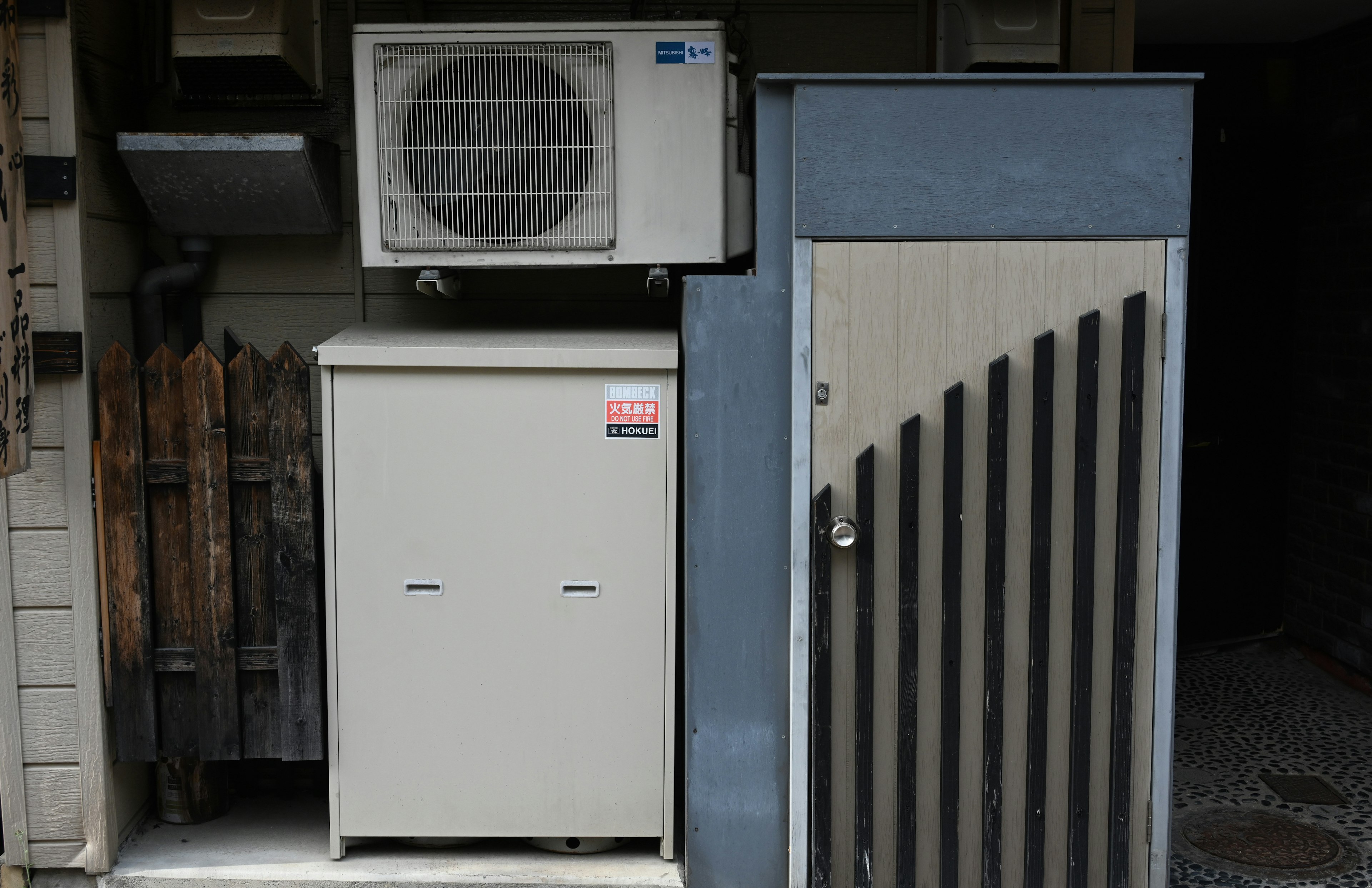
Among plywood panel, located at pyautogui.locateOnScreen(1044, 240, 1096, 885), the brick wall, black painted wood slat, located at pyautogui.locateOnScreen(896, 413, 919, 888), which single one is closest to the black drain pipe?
black painted wood slat, located at pyautogui.locateOnScreen(896, 413, 919, 888)

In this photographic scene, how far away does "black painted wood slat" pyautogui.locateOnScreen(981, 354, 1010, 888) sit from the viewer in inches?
98.6

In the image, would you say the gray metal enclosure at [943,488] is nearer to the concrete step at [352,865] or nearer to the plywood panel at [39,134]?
the concrete step at [352,865]

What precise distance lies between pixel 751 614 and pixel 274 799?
1658 millimetres

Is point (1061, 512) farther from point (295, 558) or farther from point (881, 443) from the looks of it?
point (295, 558)

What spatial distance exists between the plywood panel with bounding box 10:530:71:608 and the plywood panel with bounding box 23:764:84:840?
44 cm

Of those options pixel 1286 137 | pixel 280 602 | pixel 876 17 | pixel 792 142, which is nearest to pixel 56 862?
pixel 280 602

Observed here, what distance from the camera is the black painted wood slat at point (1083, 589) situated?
8.21ft

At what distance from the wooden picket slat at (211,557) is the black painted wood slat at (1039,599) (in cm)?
201

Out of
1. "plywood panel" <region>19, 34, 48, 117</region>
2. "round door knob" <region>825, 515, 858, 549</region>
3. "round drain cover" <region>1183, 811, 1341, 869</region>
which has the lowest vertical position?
"round drain cover" <region>1183, 811, 1341, 869</region>

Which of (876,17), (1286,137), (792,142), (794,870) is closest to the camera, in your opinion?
(792,142)

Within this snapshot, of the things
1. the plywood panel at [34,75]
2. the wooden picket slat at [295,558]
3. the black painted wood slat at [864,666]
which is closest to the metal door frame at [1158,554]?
the black painted wood slat at [864,666]

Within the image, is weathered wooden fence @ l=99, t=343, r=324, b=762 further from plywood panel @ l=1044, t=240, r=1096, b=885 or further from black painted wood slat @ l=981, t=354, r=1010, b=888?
plywood panel @ l=1044, t=240, r=1096, b=885

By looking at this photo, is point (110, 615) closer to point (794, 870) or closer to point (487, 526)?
point (487, 526)

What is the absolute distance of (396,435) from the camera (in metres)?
2.66
